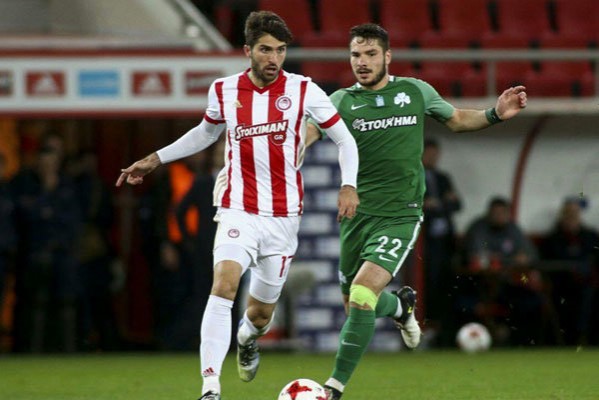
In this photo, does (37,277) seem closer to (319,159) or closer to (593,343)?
(319,159)

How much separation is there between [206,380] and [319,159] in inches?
258

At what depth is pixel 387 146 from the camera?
8.34 metres

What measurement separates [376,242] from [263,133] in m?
0.97

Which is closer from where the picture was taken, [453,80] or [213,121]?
[213,121]

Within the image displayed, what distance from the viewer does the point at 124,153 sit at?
1573 centimetres

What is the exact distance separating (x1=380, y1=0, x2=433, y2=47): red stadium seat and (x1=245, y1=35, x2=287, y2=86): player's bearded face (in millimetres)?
8246

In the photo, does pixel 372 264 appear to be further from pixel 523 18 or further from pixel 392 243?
pixel 523 18

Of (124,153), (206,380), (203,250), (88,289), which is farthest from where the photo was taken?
(124,153)

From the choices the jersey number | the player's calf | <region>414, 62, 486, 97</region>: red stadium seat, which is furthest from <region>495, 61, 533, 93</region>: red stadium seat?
the jersey number

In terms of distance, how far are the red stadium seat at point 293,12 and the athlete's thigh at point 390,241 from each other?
7.99 metres

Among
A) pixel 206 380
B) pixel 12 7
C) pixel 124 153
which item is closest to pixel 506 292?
pixel 124 153

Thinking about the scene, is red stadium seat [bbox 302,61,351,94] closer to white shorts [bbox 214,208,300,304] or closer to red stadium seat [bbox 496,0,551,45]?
red stadium seat [bbox 496,0,551,45]

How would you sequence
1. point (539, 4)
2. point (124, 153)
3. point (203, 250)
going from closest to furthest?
point (203, 250), point (124, 153), point (539, 4)

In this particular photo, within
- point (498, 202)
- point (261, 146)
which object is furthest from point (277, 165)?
→ point (498, 202)
